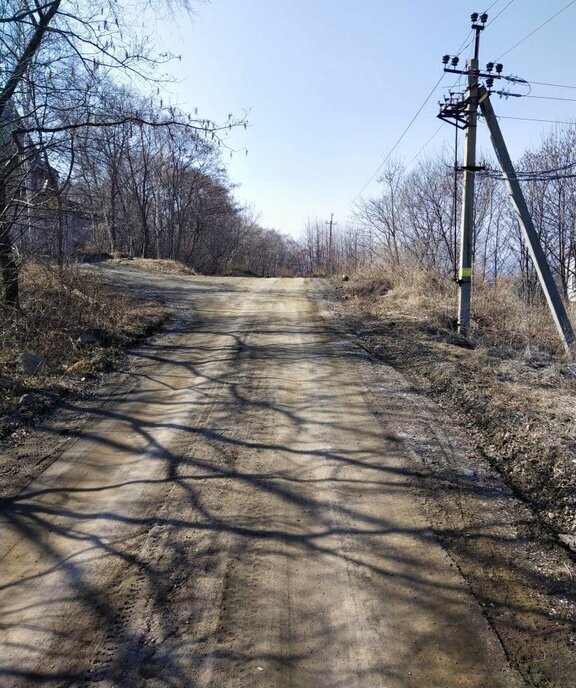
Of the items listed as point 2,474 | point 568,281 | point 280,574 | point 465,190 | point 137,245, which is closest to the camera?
point 280,574

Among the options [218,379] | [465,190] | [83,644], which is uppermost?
[465,190]

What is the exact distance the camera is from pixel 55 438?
514 cm

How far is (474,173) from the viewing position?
11.4 metres

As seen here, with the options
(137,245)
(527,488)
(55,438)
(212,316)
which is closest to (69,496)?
(55,438)

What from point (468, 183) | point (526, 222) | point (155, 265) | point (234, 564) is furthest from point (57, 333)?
point (155, 265)

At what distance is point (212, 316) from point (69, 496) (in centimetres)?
838

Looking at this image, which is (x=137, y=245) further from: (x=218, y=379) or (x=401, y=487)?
(x=401, y=487)

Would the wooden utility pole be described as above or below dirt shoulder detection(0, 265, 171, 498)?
above

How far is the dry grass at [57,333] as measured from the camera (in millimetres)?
6113

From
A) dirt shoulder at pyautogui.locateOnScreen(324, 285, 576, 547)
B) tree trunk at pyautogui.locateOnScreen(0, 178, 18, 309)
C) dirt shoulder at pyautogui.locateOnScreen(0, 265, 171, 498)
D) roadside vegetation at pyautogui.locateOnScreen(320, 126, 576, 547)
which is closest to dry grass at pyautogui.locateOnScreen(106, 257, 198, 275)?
roadside vegetation at pyautogui.locateOnScreen(320, 126, 576, 547)

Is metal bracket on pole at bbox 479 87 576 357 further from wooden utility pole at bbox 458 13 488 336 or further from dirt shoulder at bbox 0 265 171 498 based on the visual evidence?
dirt shoulder at bbox 0 265 171 498

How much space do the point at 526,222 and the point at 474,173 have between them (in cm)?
166

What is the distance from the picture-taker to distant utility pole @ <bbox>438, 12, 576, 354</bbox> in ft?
36.7

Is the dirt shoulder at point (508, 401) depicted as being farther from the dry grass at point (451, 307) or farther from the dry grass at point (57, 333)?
the dry grass at point (57, 333)
